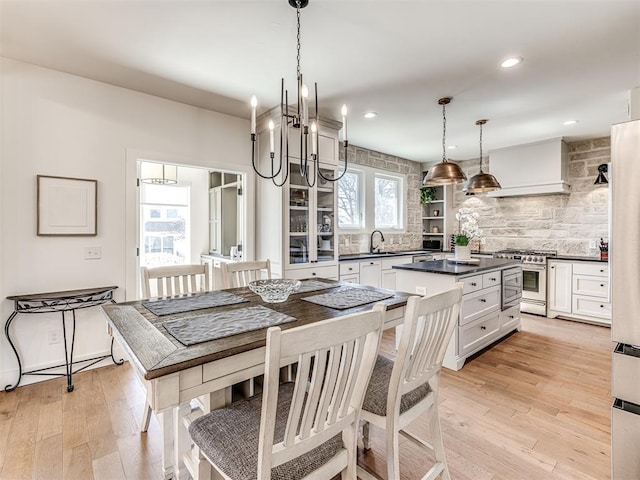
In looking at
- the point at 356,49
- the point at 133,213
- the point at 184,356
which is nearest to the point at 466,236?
the point at 356,49

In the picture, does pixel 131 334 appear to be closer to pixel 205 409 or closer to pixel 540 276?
pixel 205 409

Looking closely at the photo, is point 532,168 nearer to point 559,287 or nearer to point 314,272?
point 559,287

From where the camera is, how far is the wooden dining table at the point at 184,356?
3.47 feet

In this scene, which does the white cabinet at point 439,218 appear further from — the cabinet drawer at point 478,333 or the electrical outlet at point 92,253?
the electrical outlet at point 92,253

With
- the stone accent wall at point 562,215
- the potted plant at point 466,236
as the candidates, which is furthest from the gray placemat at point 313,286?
the stone accent wall at point 562,215

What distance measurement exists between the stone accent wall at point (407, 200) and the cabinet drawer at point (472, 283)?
2262 millimetres

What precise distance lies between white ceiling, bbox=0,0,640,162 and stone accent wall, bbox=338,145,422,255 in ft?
5.59

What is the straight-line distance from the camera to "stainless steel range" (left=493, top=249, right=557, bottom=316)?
15.3 feet

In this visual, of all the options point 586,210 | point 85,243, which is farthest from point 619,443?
point 586,210

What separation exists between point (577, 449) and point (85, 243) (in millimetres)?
3948

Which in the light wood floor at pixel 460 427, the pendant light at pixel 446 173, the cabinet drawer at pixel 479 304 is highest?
the pendant light at pixel 446 173

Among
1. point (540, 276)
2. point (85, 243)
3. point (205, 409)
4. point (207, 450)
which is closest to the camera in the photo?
point (207, 450)

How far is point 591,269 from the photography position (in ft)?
14.0

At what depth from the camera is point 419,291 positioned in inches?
124
